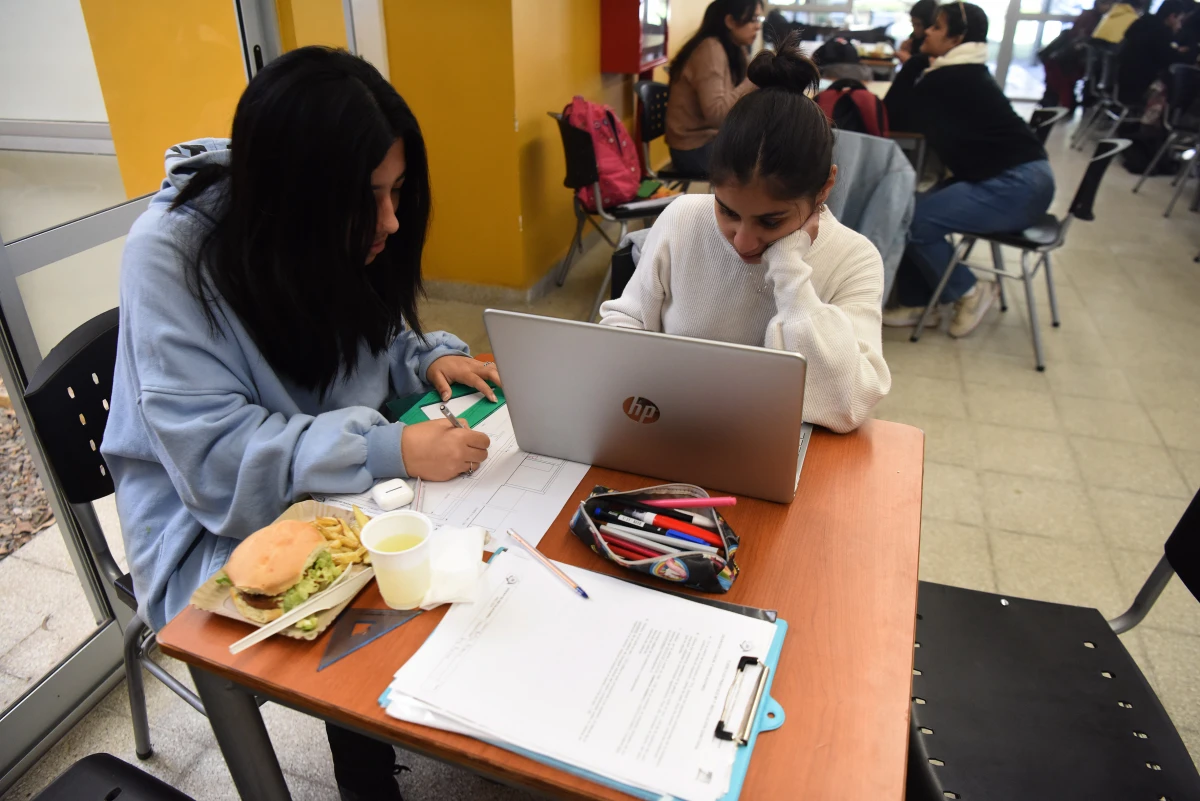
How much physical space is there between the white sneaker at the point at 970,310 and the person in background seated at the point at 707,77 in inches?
52.2

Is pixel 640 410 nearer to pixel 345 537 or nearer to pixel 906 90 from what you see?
pixel 345 537

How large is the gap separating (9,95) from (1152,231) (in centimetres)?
556

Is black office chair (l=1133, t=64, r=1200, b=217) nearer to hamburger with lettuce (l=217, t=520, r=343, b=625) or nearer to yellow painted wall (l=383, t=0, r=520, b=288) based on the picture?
yellow painted wall (l=383, t=0, r=520, b=288)

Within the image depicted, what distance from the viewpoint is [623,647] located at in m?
0.77

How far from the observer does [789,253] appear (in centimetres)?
115

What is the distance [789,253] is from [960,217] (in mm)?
2330

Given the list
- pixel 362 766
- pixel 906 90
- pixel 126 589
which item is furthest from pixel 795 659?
pixel 906 90

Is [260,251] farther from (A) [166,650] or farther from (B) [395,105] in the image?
(A) [166,650]

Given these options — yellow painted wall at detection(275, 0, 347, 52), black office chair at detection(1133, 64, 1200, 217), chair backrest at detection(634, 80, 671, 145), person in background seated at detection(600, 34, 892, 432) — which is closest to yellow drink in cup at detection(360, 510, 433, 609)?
person in background seated at detection(600, 34, 892, 432)

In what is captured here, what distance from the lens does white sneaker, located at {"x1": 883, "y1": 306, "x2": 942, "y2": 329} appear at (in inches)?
135

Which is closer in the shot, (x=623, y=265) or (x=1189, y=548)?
(x=1189, y=548)

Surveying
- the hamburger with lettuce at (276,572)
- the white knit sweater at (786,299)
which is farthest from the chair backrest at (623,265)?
the hamburger with lettuce at (276,572)

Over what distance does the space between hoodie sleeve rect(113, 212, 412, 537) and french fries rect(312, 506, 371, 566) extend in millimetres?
91

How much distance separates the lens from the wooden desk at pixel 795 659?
2.19ft
